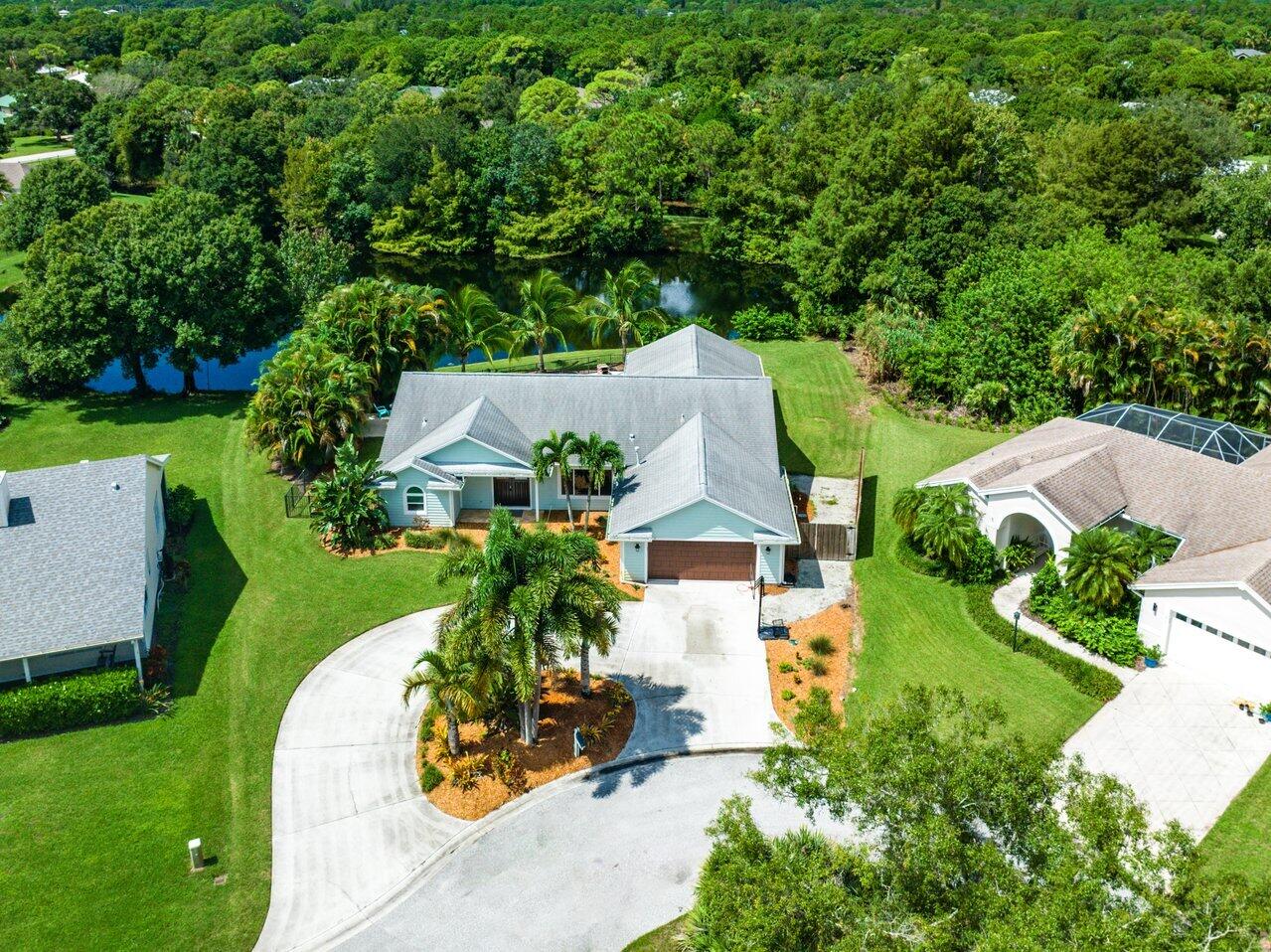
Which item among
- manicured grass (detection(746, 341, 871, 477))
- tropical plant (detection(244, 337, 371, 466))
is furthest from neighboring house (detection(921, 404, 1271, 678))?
tropical plant (detection(244, 337, 371, 466))

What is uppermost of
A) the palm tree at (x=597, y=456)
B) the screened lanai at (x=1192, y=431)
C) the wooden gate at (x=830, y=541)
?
the screened lanai at (x=1192, y=431)

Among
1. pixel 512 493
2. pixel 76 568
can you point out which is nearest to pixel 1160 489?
pixel 512 493

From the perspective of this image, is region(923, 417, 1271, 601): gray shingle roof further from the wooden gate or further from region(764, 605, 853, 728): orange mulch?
region(764, 605, 853, 728): orange mulch

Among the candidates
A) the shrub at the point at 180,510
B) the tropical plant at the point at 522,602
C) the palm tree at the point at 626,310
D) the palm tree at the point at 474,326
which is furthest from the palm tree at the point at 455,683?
the palm tree at the point at 626,310

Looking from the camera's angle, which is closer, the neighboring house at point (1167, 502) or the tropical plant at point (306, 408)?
the neighboring house at point (1167, 502)

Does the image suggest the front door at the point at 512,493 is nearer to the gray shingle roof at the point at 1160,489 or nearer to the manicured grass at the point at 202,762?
the manicured grass at the point at 202,762
